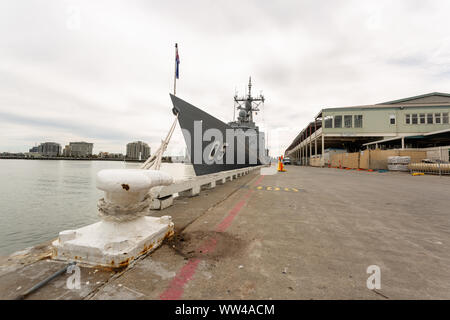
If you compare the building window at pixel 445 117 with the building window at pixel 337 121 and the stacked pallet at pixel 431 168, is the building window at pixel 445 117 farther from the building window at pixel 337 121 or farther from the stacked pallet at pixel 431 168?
the stacked pallet at pixel 431 168

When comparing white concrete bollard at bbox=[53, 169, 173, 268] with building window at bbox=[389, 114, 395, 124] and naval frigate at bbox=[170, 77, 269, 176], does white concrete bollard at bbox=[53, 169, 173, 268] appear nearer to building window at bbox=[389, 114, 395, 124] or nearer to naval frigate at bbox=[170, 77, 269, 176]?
naval frigate at bbox=[170, 77, 269, 176]

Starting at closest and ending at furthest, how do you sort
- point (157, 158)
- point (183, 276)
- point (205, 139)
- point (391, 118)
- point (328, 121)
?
point (183, 276) < point (157, 158) < point (205, 139) < point (391, 118) < point (328, 121)

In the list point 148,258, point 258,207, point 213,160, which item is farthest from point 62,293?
point 213,160

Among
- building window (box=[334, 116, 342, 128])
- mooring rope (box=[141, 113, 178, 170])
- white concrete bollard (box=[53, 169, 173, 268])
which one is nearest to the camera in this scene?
white concrete bollard (box=[53, 169, 173, 268])

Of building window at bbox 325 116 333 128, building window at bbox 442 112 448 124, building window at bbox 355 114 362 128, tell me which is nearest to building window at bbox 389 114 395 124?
building window at bbox 355 114 362 128

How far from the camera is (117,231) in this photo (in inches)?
92.9

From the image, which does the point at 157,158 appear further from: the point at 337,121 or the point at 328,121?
the point at 337,121

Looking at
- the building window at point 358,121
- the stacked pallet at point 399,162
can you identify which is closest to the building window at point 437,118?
the building window at point 358,121

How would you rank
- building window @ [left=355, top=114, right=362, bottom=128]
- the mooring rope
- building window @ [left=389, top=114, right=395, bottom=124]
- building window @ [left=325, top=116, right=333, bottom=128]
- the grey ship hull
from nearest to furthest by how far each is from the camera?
the mooring rope
the grey ship hull
building window @ [left=389, top=114, right=395, bottom=124]
building window @ [left=355, top=114, right=362, bottom=128]
building window @ [left=325, top=116, right=333, bottom=128]

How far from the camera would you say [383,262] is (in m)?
2.29

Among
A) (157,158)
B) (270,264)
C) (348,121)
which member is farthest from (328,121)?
(270,264)

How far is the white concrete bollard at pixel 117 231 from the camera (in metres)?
2.06

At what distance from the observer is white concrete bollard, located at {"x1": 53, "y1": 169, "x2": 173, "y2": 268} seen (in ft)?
6.77

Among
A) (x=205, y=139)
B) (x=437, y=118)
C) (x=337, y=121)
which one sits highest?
(x=337, y=121)
